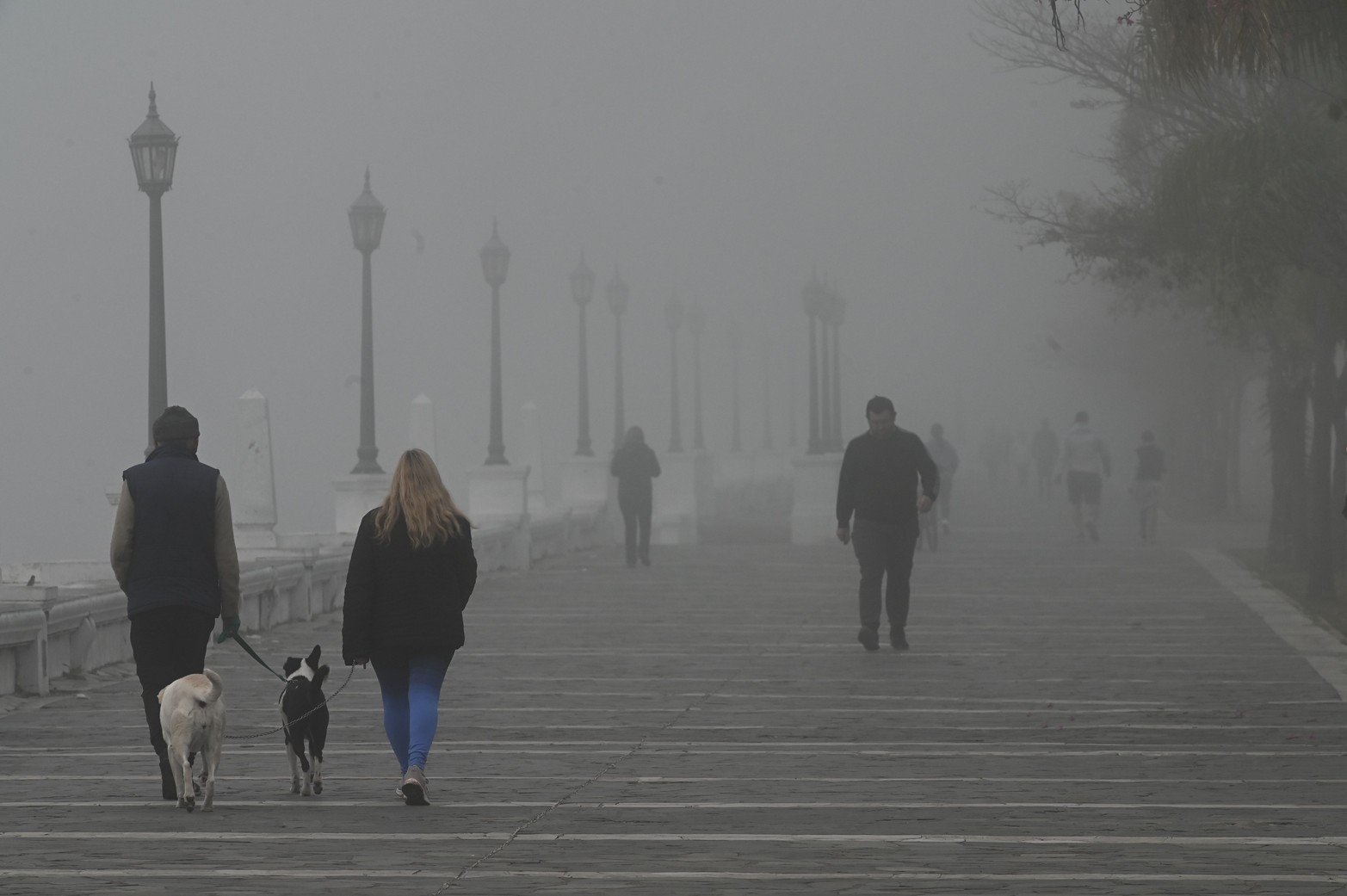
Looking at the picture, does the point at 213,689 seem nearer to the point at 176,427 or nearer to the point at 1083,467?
the point at 176,427

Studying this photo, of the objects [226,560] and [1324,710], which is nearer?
[226,560]

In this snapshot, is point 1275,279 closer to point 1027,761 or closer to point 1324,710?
point 1324,710

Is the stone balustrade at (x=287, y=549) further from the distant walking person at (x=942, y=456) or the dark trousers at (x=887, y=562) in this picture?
the dark trousers at (x=887, y=562)

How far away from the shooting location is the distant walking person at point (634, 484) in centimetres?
2939

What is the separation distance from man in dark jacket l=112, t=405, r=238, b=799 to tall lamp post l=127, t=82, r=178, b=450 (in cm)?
984

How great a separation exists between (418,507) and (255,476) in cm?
1409

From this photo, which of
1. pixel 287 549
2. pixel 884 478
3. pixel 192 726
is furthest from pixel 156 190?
pixel 192 726

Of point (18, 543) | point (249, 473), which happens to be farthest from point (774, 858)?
point (18, 543)

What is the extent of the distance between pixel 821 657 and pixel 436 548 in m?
7.38

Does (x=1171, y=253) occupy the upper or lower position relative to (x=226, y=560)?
upper

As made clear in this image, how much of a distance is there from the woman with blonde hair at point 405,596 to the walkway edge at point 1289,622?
21.6 feet

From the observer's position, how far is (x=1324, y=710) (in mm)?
12906

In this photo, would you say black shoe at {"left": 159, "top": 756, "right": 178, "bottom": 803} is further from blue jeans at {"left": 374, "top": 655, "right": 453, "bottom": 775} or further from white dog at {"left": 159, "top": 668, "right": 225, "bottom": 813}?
blue jeans at {"left": 374, "top": 655, "right": 453, "bottom": 775}

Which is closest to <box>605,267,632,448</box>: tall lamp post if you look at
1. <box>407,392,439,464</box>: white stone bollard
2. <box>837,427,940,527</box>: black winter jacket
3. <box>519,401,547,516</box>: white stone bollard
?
<box>519,401,547,516</box>: white stone bollard
